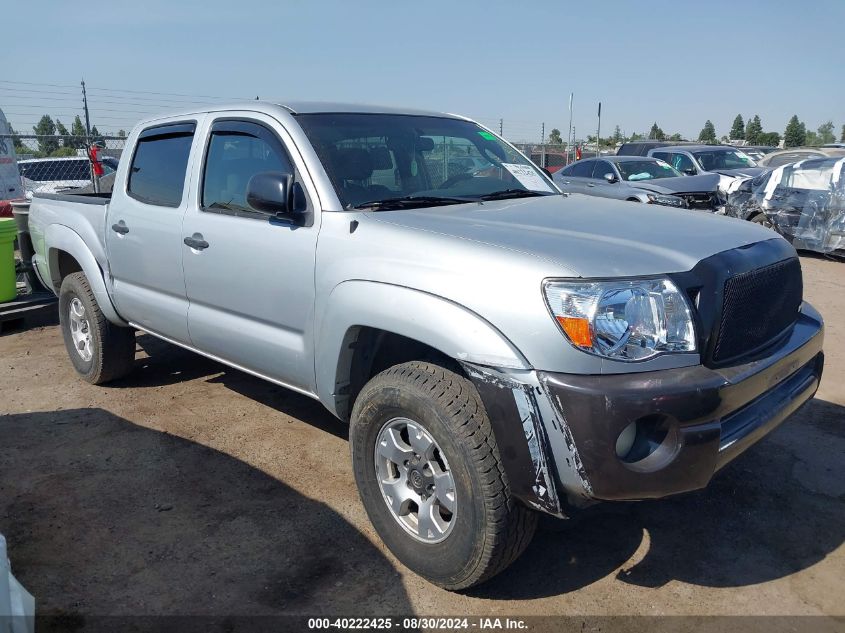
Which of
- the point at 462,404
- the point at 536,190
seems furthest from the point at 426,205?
the point at 462,404

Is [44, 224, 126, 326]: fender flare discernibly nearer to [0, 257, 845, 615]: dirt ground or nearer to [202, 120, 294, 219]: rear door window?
[0, 257, 845, 615]: dirt ground

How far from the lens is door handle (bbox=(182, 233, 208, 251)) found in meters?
3.79

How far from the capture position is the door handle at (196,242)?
3785mm

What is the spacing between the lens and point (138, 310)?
4500 millimetres

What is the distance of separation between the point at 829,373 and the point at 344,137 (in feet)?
13.4

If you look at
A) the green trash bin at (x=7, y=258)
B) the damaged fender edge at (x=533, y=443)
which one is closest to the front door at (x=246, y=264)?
the damaged fender edge at (x=533, y=443)

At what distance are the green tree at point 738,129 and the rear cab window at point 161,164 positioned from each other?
7770 cm

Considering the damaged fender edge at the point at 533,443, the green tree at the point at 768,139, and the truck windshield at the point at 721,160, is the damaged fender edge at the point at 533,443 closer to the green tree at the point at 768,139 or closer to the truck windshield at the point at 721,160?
the truck windshield at the point at 721,160

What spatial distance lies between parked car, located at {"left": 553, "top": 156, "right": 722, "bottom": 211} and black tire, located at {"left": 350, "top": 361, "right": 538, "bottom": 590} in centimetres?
982

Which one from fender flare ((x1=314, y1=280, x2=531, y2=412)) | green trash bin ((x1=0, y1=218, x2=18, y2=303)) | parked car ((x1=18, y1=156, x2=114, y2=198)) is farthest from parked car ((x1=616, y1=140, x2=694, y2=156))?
fender flare ((x1=314, y1=280, x2=531, y2=412))

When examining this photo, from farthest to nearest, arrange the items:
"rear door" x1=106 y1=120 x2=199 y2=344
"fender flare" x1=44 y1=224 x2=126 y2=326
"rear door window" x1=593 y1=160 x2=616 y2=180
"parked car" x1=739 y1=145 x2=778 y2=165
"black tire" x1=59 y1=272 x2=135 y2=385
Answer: "parked car" x1=739 y1=145 x2=778 y2=165
"rear door window" x1=593 y1=160 x2=616 y2=180
"black tire" x1=59 y1=272 x2=135 y2=385
"fender flare" x1=44 y1=224 x2=126 y2=326
"rear door" x1=106 y1=120 x2=199 y2=344

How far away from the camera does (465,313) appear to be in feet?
8.30

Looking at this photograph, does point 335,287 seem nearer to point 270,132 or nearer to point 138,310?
point 270,132

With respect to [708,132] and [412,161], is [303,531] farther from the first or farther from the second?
[708,132]
